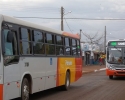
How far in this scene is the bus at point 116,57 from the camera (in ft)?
83.4

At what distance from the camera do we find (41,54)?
44.2 ft

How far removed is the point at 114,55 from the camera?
25.5m

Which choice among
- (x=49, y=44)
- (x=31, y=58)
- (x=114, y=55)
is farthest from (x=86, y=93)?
(x=114, y=55)

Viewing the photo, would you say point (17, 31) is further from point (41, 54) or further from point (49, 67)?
point (49, 67)

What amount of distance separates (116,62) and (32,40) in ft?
45.8

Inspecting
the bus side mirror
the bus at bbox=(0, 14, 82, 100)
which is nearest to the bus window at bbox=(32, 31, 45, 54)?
the bus at bbox=(0, 14, 82, 100)

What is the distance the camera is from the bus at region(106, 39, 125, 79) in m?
25.4

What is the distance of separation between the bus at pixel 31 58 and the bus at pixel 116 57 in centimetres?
805

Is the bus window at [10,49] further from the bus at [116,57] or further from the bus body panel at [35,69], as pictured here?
the bus at [116,57]

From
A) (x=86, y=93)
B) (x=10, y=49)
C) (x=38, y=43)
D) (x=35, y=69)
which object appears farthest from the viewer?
(x=86, y=93)

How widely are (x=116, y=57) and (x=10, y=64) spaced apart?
16.2 m

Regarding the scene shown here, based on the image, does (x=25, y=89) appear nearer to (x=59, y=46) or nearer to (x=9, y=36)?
(x=9, y=36)

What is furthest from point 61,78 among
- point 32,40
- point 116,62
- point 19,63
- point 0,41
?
point 116,62

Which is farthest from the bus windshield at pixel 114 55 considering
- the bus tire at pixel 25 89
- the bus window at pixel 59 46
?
the bus tire at pixel 25 89
